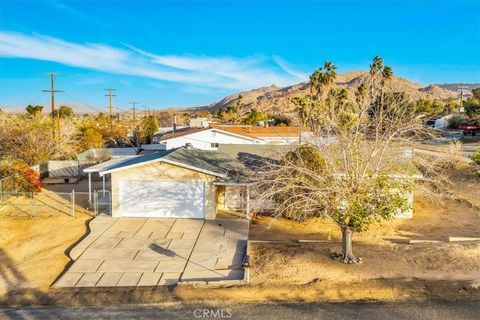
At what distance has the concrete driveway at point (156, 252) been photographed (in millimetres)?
14141

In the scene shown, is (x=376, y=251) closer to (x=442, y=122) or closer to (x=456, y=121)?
(x=456, y=121)

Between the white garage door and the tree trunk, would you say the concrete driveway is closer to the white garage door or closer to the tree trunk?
the white garage door

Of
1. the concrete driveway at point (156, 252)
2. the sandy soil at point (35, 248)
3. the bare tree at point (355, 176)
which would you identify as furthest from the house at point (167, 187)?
the bare tree at point (355, 176)

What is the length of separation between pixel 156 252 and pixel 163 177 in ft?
18.6

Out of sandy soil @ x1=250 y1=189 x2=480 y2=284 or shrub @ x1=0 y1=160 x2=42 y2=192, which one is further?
shrub @ x1=0 y1=160 x2=42 y2=192

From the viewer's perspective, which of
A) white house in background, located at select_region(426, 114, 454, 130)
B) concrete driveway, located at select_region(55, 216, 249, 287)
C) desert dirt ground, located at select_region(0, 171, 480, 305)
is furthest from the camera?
white house in background, located at select_region(426, 114, 454, 130)

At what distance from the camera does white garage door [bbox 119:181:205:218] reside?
21.3 m

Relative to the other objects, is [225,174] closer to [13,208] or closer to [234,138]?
[13,208]

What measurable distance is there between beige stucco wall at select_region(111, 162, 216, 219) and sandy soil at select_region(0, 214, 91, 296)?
223 centimetres

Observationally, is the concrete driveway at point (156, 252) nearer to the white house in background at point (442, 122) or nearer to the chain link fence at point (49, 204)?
the chain link fence at point (49, 204)

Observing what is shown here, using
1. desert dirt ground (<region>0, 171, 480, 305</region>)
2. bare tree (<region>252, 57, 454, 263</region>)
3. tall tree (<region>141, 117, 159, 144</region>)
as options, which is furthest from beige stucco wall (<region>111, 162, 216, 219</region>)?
tall tree (<region>141, 117, 159, 144</region>)

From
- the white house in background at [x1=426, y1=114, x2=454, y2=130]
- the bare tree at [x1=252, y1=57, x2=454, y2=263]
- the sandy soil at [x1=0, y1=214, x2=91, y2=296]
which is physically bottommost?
the sandy soil at [x1=0, y1=214, x2=91, y2=296]

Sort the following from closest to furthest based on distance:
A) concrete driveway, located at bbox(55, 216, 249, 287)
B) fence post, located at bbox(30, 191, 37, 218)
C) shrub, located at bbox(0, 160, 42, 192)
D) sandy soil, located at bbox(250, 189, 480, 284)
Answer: sandy soil, located at bbox(250, 189, 480, 284), concrete driveway, located at bbox(55, 216, 249, 287), fence post, located at bbox(30, 191, 37, 218), shrub, located at bbox(0, 160, 42, 192)

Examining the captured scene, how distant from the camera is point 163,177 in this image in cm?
2133
